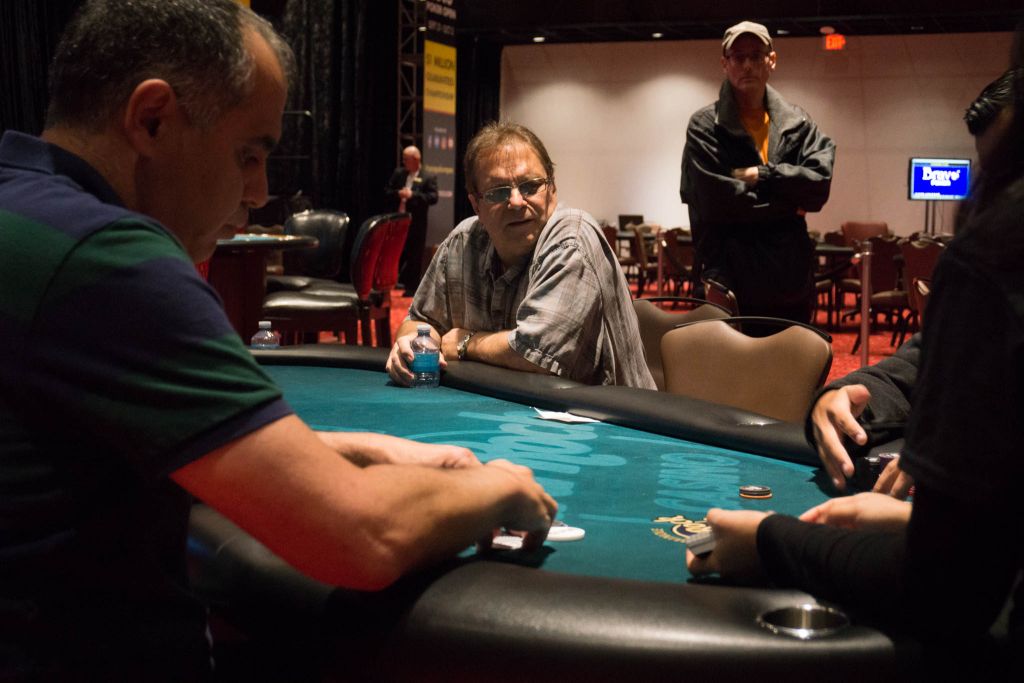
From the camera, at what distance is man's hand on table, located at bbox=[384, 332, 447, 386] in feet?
8.88

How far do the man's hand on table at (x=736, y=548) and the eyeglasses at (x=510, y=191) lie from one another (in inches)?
67.4

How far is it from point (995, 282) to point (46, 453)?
771 mm

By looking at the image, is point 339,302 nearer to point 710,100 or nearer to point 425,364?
point 425,364

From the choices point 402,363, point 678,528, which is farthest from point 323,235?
point 678,528

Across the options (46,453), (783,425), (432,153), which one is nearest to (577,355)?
(783,425)

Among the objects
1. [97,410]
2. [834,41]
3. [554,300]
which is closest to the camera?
[97,410]

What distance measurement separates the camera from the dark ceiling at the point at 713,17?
1110cm

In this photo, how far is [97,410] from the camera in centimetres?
90

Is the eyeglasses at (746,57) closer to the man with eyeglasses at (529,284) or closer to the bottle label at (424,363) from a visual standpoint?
the man with eyeglasses at (529,284)

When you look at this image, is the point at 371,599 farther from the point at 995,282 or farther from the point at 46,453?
the point at 995,282

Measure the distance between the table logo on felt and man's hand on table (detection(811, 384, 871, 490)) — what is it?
11.2 inches

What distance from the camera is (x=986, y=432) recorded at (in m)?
0.77

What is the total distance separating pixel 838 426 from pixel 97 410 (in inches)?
46.3

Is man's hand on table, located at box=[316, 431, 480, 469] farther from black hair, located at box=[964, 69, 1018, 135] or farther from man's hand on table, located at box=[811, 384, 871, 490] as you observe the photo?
black hair, located at box=[964, 69, 1018, 135]
